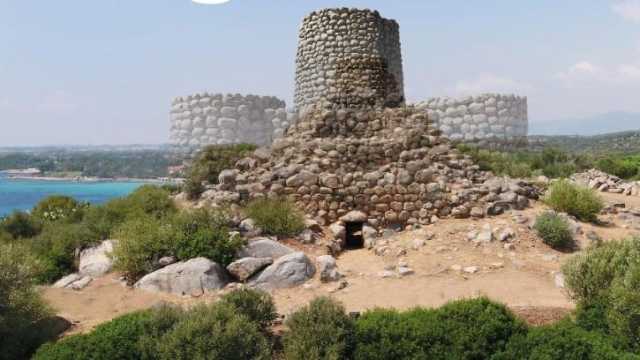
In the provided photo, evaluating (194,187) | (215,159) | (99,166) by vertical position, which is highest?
(215,159)

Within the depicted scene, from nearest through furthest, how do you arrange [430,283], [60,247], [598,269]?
[598,269] < [430,283] < [60,247]

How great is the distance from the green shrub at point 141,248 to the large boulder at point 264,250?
122 cm

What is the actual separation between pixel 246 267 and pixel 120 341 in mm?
2969

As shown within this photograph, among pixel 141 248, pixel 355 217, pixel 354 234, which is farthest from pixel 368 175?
pixel 141 248

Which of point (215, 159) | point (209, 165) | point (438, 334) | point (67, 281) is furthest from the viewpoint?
point (215, 159)

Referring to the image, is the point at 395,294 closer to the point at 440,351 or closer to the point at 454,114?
the point at 440,351

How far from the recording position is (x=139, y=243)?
9453mm

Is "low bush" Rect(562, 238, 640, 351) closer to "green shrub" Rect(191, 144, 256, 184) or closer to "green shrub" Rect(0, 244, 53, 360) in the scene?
"green shrub" Rect(0, 244, 53, 360)

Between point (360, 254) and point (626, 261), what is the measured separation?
193 inches

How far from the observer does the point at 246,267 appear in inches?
361

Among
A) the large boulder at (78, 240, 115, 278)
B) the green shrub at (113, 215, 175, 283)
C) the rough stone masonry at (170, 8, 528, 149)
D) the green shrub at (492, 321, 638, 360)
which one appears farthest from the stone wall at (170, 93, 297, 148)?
the green shrub at (492, 321, 638, 360)

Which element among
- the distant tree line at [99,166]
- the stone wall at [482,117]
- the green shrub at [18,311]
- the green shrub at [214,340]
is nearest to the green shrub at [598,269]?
the green shrub at [214,340]

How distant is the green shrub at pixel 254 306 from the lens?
696 cm

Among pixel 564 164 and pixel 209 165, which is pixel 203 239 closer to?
pixel 209 165
